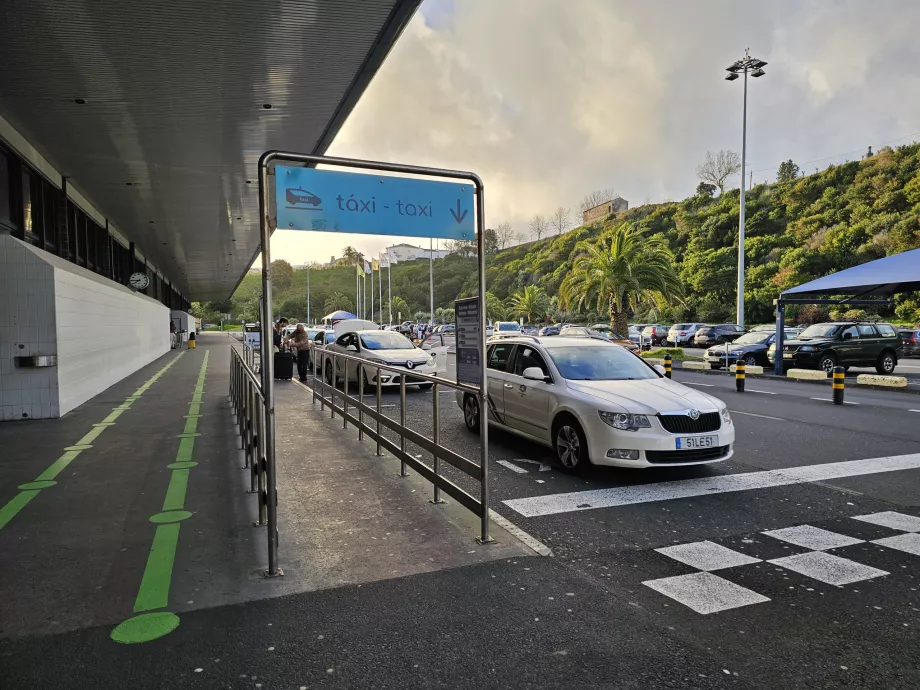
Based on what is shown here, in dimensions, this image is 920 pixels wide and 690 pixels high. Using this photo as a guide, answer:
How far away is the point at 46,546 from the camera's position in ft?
14.5

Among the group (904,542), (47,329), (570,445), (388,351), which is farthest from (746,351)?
(47,329)

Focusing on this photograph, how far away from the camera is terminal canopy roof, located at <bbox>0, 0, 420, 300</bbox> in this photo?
654 cm

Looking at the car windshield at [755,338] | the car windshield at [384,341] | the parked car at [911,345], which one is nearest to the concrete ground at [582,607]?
the car windshield at [384,341]

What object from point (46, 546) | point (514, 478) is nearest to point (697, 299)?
point (514, 478)

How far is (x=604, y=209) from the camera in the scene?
10694 centimetres

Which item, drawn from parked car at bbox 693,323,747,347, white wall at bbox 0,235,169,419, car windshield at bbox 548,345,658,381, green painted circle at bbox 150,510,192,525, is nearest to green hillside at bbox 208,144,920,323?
parked car at bbox 693,323,747,347

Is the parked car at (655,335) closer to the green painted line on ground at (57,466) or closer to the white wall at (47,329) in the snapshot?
the white wall at (47,329)

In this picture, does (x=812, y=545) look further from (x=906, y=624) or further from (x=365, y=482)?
(x=365, y=482)

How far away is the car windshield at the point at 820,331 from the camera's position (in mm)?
18906

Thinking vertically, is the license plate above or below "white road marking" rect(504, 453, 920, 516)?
above

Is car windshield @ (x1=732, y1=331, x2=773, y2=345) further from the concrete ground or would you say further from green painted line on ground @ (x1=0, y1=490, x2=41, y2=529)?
green painted line on ground @ (x1=0, y1=490, x2=41, y2=529)

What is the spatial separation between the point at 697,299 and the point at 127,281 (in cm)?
4564

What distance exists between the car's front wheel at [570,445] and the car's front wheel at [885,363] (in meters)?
16.4

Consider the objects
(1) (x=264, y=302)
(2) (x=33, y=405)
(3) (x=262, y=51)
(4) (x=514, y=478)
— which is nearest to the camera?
(1) (x=264, y=302)
